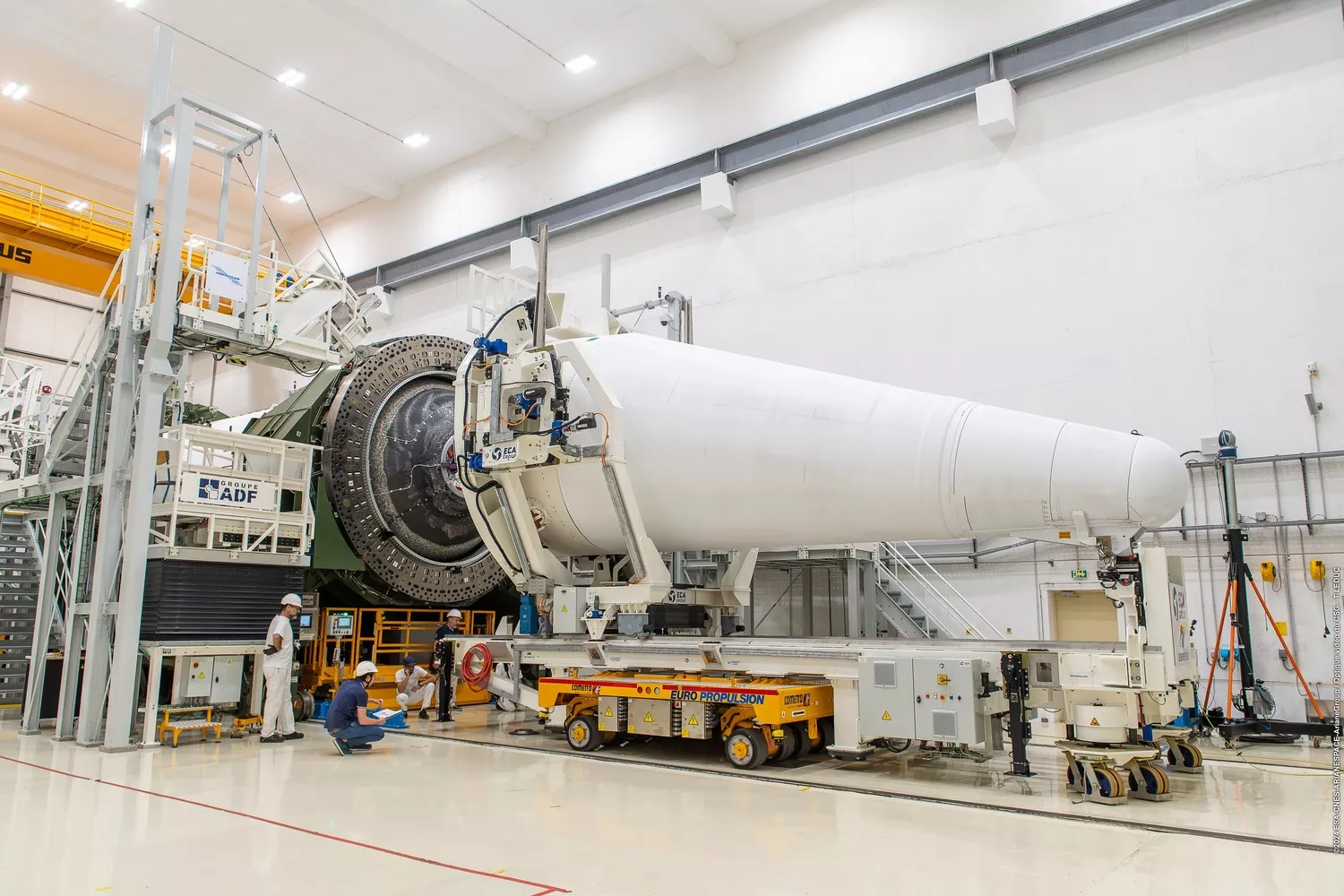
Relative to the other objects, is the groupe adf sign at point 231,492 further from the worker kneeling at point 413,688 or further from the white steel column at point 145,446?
the worker kneeling at point 413,688

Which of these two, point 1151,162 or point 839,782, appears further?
point 1151,162

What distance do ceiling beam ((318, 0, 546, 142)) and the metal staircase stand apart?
9377 millimetres

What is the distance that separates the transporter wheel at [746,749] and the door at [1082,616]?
597cm

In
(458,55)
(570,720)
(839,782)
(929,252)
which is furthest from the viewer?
(458,55)

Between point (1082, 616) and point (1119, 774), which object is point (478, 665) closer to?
point (1119, 774)

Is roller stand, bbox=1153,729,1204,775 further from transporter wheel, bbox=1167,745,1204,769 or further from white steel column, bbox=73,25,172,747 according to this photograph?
white steel column, bbox=73,25,172,747

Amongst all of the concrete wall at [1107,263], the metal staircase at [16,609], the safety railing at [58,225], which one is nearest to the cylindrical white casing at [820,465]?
the concrete wall at [1107,263]

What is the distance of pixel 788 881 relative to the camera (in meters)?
4.58

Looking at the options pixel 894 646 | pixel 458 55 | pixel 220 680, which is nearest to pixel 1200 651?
pixel 894 646

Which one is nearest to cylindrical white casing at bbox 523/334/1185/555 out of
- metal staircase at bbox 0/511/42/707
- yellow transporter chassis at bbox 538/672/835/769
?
yellow transporter chassis at bbox 538/672/835/769

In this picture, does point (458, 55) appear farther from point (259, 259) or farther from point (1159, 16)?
point (1159, 16)

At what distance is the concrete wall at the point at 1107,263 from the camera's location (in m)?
10.8

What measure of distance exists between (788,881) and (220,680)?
7715 millimetres

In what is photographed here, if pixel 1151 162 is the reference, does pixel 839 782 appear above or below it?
below
